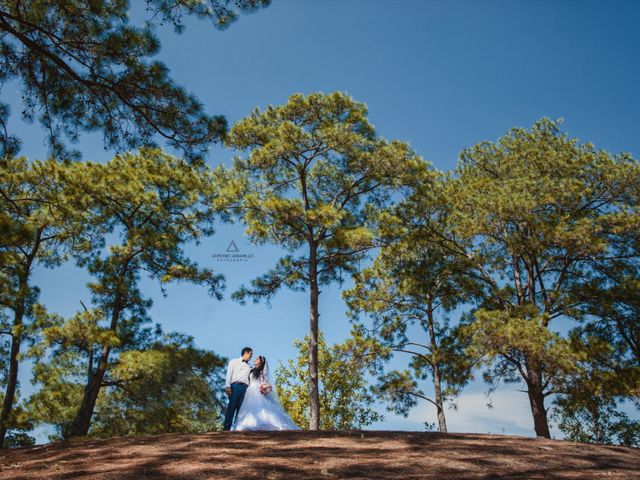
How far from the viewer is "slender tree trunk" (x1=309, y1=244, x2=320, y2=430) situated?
11070 millimetres

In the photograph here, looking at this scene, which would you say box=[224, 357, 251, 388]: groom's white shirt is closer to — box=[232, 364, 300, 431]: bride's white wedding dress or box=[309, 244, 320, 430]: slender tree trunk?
box=[232, 364, 300, 431]: bride's white wedding dress

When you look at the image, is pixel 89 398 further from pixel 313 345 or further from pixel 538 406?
pixel 538 406

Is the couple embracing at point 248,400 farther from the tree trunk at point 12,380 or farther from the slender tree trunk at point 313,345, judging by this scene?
the tree trunk at point 12,380

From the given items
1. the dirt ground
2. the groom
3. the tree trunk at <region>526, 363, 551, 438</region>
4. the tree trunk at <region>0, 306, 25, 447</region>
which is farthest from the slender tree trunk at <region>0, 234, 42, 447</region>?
the tree trunk at <region>526, 363, 551, 438</region>

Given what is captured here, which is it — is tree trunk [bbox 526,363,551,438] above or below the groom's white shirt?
below

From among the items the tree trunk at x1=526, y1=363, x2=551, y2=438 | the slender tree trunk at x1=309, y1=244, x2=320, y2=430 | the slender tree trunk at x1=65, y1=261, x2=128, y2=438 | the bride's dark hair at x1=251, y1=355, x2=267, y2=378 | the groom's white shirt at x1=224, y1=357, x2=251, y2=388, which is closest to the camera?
the groom's white shirt at x1=224, y1=357, x2=251, y2=388

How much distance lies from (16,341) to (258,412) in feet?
26.5

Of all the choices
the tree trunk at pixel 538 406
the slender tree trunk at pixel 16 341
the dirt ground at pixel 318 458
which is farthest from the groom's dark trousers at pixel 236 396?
the tree trunk at pixel 538 406

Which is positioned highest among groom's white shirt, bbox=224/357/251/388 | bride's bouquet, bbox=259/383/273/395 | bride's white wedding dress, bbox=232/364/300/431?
groom's white shirt, bbox=224/357/251/388

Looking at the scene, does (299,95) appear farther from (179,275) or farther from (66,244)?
(66,244)

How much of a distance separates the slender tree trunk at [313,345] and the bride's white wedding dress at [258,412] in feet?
12.3

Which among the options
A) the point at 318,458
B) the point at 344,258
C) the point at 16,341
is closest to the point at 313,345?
the point at 344,258

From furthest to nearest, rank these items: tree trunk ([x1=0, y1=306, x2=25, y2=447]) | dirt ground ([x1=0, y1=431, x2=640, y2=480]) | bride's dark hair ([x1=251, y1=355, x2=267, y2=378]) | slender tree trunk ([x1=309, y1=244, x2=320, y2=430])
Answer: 1. slender tree trunk ([x1=309, y1=244, x2=320, y2=430])
2. tree trunk ([x1=0, y1=306, x2=25, y2=447])
3. bride's dark hair ([x1=251, y1=355, x2=267, y2=378])
4. dirt ground ([x1=0, y1=431, x2=640, y2=480])

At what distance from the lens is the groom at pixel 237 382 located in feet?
23.9
